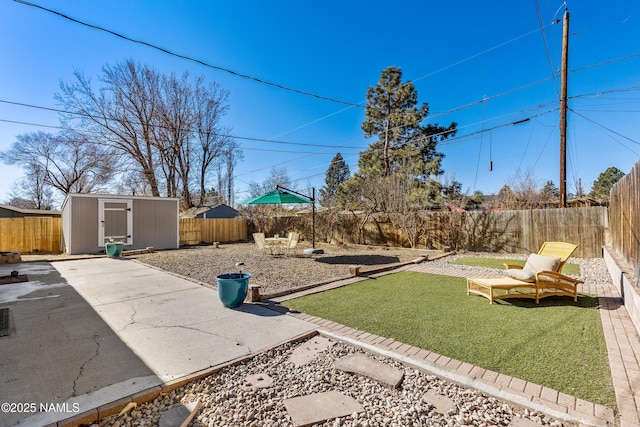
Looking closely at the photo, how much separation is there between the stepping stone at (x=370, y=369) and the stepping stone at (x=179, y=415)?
1.22 meters

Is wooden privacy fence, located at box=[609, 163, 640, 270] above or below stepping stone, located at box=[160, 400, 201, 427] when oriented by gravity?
above

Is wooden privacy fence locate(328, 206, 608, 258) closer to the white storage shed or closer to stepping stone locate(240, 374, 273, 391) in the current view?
the white storage shed

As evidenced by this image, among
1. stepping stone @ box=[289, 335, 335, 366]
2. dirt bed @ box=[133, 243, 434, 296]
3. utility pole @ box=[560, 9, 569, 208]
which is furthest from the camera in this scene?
utility pole @ box=[560, 9, 569, 208]

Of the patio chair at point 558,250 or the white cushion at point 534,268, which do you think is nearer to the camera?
the white cushion at point 534,268

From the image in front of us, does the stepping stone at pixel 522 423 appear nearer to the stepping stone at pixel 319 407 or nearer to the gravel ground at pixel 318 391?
the gravel ground at pixel 318 391

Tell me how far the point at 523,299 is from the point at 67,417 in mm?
5709

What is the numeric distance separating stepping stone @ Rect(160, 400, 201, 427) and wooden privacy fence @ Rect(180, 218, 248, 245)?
14.7 m

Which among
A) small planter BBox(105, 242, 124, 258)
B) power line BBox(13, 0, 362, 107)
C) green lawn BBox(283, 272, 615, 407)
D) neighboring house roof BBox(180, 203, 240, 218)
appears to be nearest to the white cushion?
green lawn BBox(283, 272, 615, 407)

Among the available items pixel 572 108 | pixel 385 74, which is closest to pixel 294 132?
pixel 385 74

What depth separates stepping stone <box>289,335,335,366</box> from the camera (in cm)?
292

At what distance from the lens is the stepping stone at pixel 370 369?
2.50 meters

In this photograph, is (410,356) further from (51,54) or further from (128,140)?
(128,140)

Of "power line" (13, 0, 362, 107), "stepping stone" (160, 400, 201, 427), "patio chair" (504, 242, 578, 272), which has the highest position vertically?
"power line" (13, 0, 362, 107)

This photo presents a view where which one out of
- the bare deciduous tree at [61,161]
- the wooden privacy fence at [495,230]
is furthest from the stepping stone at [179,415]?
the bare deciduous tree at [61,161]
